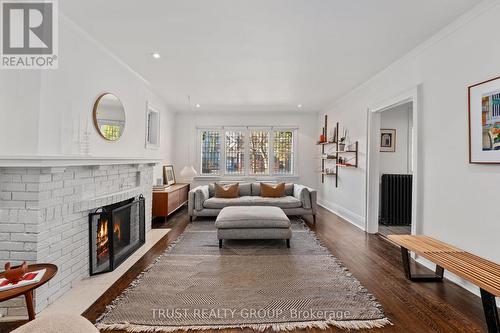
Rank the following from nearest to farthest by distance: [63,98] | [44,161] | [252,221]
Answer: [44,161], [63,98], [252,221]

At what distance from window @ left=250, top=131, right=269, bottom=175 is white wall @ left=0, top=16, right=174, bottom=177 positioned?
12.2 ft

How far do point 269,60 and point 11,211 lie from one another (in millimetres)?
3180

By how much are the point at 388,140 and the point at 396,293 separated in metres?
3.58

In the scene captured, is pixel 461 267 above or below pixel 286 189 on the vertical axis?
below

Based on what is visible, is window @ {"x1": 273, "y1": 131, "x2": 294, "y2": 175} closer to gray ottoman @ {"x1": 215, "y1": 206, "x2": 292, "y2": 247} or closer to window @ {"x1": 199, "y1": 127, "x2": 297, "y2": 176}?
window @ {"x1": 199, "y1": 127, "x2": 297, "y2": 176}

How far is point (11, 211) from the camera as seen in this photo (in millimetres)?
1932

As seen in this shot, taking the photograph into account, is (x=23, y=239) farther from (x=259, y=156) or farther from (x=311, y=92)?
(x=259, y=156)

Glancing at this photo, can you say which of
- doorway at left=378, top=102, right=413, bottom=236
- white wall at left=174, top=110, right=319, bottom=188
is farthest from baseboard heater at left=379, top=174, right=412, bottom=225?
white wall at left=174, top=110, right=319, bottom=188

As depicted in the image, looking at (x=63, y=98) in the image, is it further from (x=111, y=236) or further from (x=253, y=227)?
(x=253, y=227)

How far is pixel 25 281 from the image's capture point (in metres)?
1.57

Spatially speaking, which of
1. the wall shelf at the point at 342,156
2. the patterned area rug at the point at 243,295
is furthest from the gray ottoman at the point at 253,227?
the wall shelf at the point at 342,156

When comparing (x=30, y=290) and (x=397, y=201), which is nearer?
(x=30, y=290)

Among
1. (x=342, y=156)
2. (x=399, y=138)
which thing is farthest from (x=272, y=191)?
(x=399, y=138)

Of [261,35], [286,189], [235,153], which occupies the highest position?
[261,35]
